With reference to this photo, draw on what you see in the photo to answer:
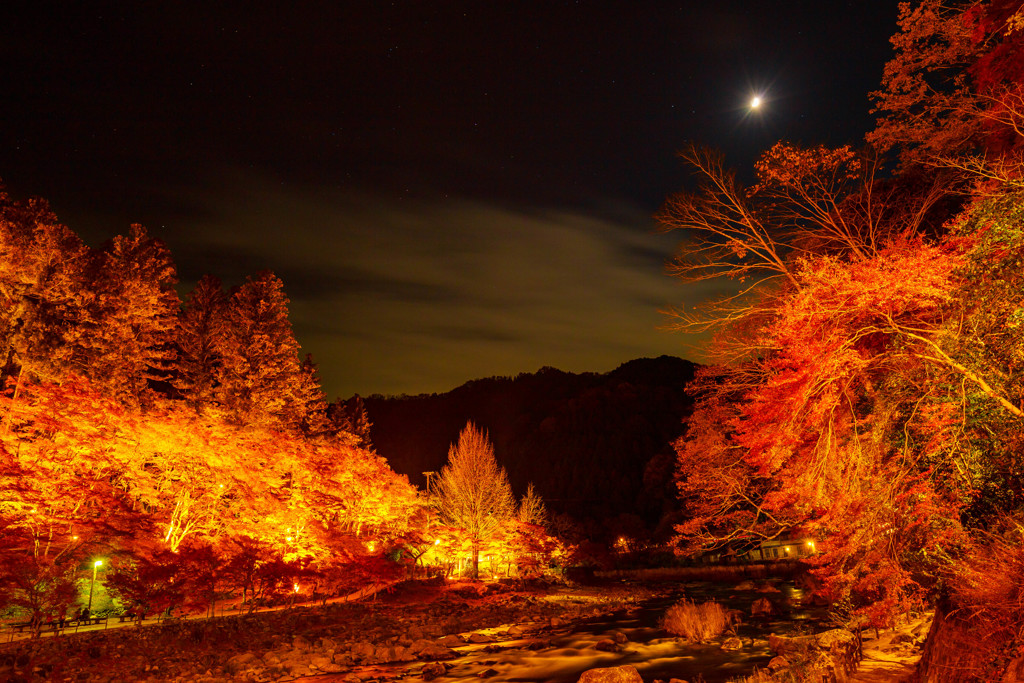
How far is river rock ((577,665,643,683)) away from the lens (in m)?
13.0

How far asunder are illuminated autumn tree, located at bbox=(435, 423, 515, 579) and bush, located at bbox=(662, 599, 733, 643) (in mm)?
16263

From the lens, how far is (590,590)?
41.8m

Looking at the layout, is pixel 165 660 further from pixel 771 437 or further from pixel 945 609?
pixel 945 609

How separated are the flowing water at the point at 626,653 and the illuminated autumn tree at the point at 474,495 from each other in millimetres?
11567

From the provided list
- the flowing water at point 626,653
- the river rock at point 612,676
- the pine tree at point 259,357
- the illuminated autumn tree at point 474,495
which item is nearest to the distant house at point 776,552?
the illuminated autumn tree at point 474,495

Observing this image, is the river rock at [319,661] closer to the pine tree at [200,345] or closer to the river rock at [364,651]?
the river rock at [364,651]

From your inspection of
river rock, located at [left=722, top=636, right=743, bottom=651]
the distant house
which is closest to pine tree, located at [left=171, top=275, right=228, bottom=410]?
river rock, located at [left=722, top=636, right=743, bottom=651]

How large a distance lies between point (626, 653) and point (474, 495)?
20161 millimetres

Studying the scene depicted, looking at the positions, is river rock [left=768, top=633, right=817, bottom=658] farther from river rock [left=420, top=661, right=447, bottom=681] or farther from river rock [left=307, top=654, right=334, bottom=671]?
river rock [left=307, top=654, right=334, bottom=671]

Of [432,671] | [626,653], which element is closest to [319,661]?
[432,671]

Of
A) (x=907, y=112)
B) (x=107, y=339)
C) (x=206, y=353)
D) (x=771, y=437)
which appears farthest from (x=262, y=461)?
(x=907, y=112)

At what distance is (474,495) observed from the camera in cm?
3900

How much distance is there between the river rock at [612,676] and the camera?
42.7ft

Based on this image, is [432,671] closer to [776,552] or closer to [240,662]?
[240,662]
